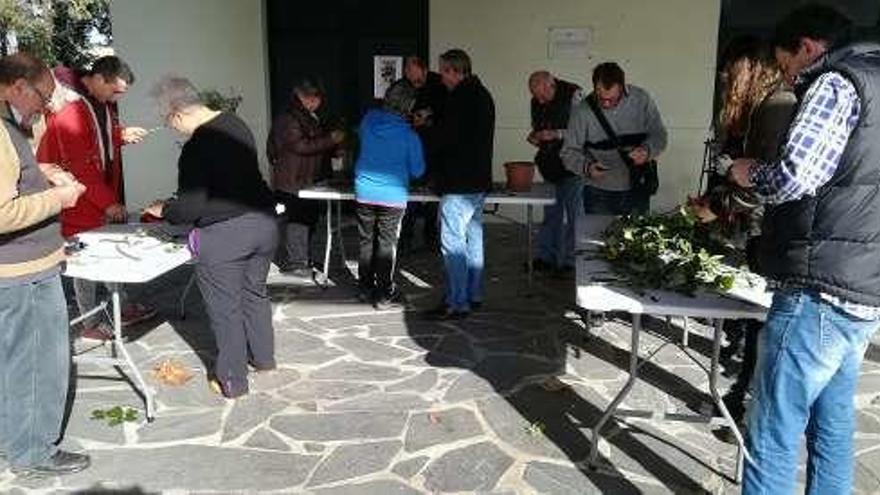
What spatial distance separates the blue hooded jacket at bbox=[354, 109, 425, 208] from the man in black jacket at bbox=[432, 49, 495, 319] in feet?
0.65

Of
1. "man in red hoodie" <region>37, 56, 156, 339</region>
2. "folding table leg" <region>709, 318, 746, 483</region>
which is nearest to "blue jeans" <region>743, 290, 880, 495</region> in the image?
"folding table leg" <region>709, 318, 746, 483</region>

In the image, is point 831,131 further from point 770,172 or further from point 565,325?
point 565,325

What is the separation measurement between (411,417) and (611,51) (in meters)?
5.72

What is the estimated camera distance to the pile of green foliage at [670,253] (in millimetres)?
3447

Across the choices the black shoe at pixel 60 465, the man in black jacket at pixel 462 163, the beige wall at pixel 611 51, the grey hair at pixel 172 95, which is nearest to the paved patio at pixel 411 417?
the black shoe at pixel 60 465

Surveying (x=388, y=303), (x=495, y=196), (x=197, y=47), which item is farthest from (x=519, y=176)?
(x=197, y=47)

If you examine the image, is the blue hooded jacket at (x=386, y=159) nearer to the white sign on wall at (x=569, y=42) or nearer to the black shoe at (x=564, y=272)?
the black shoe at (x=564, y=272)

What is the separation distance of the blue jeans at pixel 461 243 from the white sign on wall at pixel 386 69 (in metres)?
4.01

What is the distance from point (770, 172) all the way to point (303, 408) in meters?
2.72

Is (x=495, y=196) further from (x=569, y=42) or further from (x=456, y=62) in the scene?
(x=569, y=42)

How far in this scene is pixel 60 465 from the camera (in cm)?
356

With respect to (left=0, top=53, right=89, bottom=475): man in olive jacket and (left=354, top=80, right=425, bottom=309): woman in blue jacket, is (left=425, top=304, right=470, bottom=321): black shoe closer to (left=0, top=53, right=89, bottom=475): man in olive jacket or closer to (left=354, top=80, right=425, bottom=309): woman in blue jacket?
(left=354, top=80, right=425, bottom=309): woman in blue jacket

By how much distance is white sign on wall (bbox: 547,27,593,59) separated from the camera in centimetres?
865

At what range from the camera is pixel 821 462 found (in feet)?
9.17
